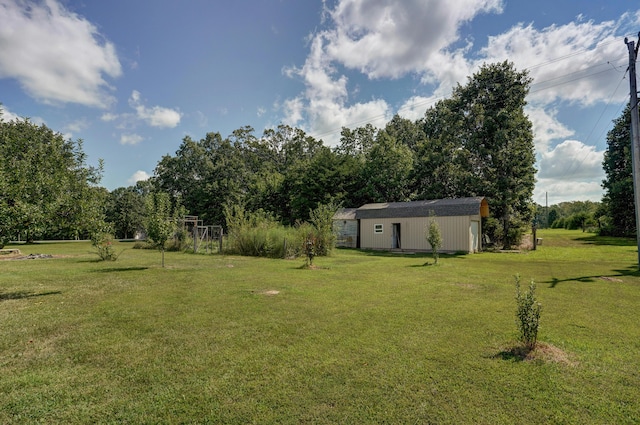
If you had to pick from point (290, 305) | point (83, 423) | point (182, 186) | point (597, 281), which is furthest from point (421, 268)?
point (182, 186)

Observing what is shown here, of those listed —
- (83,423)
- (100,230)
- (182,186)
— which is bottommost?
(83,423)

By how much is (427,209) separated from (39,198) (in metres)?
18.8

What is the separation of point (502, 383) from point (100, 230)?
9.15 m

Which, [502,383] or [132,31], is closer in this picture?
[502,383]

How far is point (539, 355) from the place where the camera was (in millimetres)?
3953

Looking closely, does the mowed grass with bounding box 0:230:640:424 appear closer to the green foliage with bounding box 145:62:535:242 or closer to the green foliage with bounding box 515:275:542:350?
the green foliage with bounding box 515:275:542:350

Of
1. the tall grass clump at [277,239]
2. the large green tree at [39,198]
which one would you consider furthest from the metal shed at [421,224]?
the large green tree at [39,198]

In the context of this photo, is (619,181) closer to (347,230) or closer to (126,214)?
(347,230)

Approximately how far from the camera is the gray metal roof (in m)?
19.6

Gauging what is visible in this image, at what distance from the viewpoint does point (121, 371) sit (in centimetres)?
363

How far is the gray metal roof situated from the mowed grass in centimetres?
1189

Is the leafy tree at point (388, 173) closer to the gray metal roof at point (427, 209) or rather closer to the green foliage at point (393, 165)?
the green foliage at point (393, 165)

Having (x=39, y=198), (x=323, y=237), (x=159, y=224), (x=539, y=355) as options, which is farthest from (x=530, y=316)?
(x=323, y=237)

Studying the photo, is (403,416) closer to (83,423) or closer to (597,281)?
(83,423)
